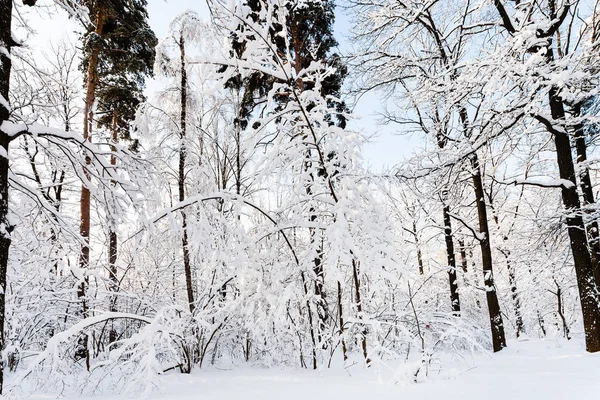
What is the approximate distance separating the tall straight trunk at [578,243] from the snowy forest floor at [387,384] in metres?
0.99

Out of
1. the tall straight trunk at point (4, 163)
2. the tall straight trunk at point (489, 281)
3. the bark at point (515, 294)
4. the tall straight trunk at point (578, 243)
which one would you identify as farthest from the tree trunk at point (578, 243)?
the bark at point (515, 294)

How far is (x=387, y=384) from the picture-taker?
11.3ft

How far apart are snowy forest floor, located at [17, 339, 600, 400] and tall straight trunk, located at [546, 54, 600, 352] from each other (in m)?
0.99

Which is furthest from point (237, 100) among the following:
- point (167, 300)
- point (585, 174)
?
point (585, 174)

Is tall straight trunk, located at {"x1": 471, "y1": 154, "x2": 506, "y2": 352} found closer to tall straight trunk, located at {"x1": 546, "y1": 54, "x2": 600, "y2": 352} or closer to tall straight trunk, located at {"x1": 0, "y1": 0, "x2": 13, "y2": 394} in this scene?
tall straight trunk, located at {"x1": 546, "y1": 54, "x2": 600, "y2": 352}

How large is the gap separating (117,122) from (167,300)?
271 inches

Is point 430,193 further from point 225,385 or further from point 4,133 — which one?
point 4,133

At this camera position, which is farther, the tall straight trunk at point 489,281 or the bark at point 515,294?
the bark at point 515,294

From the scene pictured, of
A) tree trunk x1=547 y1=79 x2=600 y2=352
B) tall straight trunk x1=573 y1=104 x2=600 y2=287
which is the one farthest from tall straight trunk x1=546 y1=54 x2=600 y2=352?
tall straight trunk x1=573 y1=104 x2=600 y2=287

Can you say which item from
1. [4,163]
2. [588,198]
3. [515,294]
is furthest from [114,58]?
[515,294]

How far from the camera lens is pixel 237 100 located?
10.3 m

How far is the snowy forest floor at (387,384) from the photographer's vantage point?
119 inches

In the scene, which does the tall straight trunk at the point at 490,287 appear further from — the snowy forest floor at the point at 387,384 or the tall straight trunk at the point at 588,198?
the snowy forest floor at the point at 387,384

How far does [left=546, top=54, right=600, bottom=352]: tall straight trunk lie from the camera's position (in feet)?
18.5
